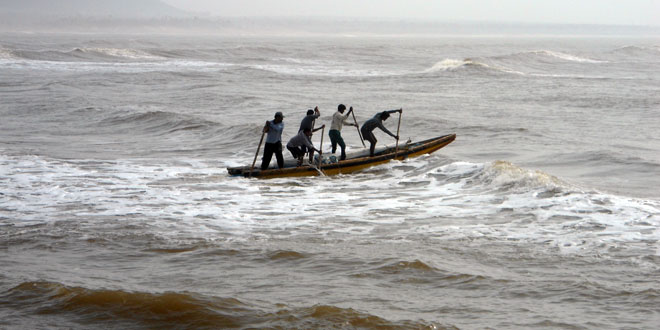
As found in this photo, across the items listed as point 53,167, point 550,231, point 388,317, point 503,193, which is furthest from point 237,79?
point 388,317

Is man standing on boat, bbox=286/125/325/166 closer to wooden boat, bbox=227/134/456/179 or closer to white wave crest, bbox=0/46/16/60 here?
wooden boat, bbox=227/134/456/179

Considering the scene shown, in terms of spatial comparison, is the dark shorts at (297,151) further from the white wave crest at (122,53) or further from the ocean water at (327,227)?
the white wave crest at (122,53)

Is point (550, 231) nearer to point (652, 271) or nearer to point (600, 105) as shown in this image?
point (652, 271)

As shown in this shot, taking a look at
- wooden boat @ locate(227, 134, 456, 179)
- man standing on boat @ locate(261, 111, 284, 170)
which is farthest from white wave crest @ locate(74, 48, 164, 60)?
man standing on boat @ locate(261, 111, 284, 170)

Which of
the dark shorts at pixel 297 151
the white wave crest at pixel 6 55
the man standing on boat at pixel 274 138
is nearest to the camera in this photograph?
the man standing on boat at pixel 274 138

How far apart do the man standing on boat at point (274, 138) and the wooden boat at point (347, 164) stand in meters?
0.17

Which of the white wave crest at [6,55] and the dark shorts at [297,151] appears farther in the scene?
the white wave crest at [6,55]

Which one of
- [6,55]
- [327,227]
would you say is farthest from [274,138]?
[6,55]

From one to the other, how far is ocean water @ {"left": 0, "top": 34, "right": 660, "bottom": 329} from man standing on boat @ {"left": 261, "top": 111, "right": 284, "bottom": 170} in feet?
1.95

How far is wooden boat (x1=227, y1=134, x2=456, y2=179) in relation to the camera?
45.5 feet

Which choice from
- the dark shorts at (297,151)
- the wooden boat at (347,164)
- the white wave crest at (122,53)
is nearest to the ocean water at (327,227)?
the wooden boat at (347,164)

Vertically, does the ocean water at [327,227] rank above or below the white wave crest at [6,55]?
below

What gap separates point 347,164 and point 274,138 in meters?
1.64

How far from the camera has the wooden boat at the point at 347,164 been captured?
13883 millimetres
